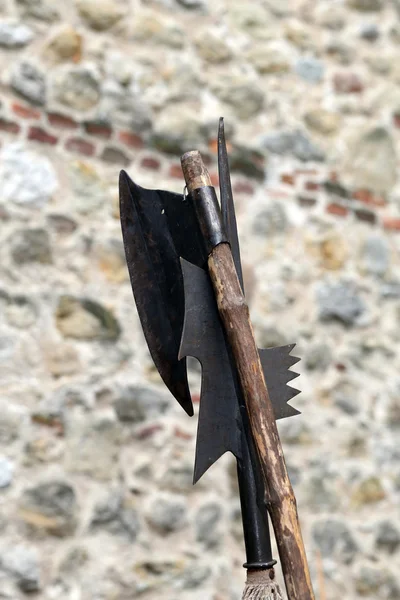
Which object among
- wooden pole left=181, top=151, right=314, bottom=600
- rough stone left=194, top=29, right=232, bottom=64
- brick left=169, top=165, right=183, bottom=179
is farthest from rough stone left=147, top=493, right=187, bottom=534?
rough stone left=194, top=29, right=232, bottom=64

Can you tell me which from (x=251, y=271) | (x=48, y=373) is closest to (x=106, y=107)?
(x=251, y=271)

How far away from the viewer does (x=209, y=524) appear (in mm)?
2910

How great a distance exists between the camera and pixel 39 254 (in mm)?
2895

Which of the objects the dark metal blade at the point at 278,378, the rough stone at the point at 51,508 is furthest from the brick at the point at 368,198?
the dark metal blade at the point at 278,378

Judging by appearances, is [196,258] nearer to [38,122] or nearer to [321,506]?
[38,122]

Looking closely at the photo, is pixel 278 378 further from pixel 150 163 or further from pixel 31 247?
pixel 150 163

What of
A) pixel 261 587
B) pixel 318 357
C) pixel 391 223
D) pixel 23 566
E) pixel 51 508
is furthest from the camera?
pixel 391 223

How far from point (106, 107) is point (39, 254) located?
663mm

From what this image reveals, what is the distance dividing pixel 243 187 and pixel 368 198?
0.60 m

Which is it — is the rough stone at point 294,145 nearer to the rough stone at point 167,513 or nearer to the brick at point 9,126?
the brick at point 9,126

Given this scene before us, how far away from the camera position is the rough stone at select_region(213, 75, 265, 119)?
3.45 metres

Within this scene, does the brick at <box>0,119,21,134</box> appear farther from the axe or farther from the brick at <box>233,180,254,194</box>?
the axe

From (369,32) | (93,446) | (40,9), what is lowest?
(93,446)

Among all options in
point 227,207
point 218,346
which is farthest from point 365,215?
point 218,346
